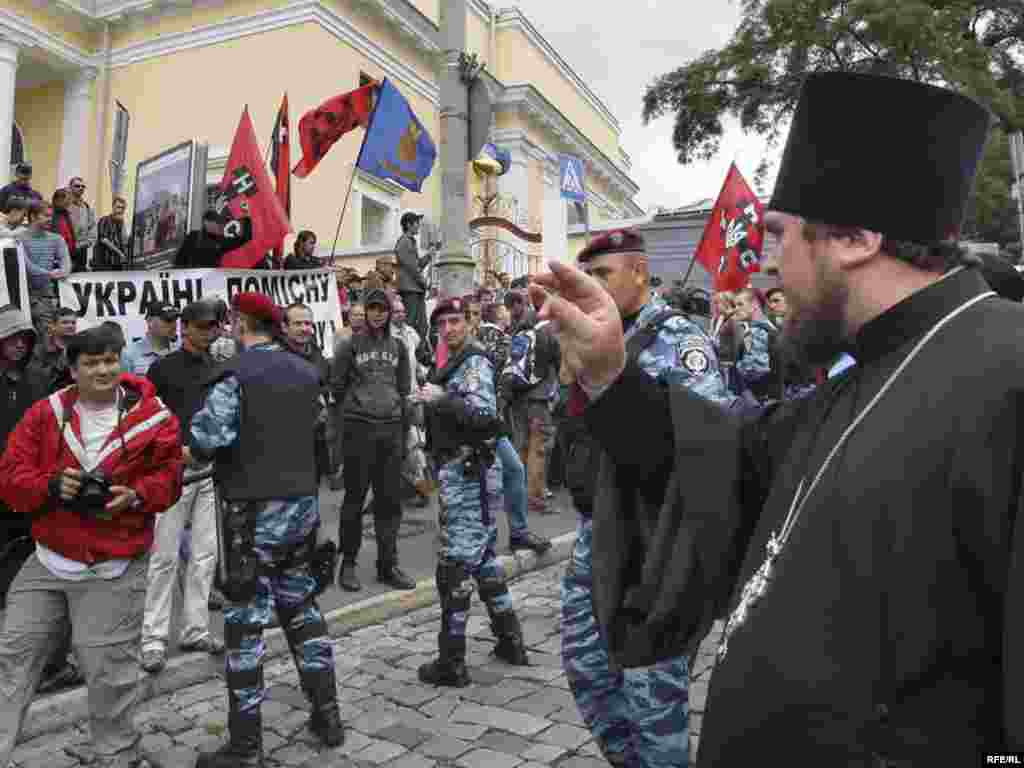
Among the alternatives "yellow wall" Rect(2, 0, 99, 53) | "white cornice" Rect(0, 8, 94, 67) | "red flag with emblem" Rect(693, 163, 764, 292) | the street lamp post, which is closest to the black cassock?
the street lamp post

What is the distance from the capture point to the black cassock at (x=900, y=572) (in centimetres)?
119

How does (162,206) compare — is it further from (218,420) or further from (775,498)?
(775,498)

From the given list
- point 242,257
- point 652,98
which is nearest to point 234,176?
point 242,257

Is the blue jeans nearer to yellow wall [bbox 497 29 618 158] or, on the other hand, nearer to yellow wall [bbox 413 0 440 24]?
yellow wall [bbox 413 0 440 24]

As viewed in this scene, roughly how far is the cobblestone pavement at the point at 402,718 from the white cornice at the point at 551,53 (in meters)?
31.4

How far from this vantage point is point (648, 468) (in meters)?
1.87

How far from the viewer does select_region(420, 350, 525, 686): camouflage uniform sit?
4914mm

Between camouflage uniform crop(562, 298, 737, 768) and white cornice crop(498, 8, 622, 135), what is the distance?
3267cm

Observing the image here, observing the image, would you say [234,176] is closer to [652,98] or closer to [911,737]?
[911,737]

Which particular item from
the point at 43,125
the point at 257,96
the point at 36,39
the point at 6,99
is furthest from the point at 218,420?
the point at 43,125

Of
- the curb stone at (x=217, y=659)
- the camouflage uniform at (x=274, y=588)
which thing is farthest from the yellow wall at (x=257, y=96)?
the camouflage uniform at (x=274, y=588)

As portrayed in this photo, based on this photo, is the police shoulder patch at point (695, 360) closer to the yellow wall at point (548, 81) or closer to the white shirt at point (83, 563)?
the white shirt at point (83, 563)

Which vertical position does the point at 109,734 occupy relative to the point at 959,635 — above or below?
below

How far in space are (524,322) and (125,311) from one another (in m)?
4.14
